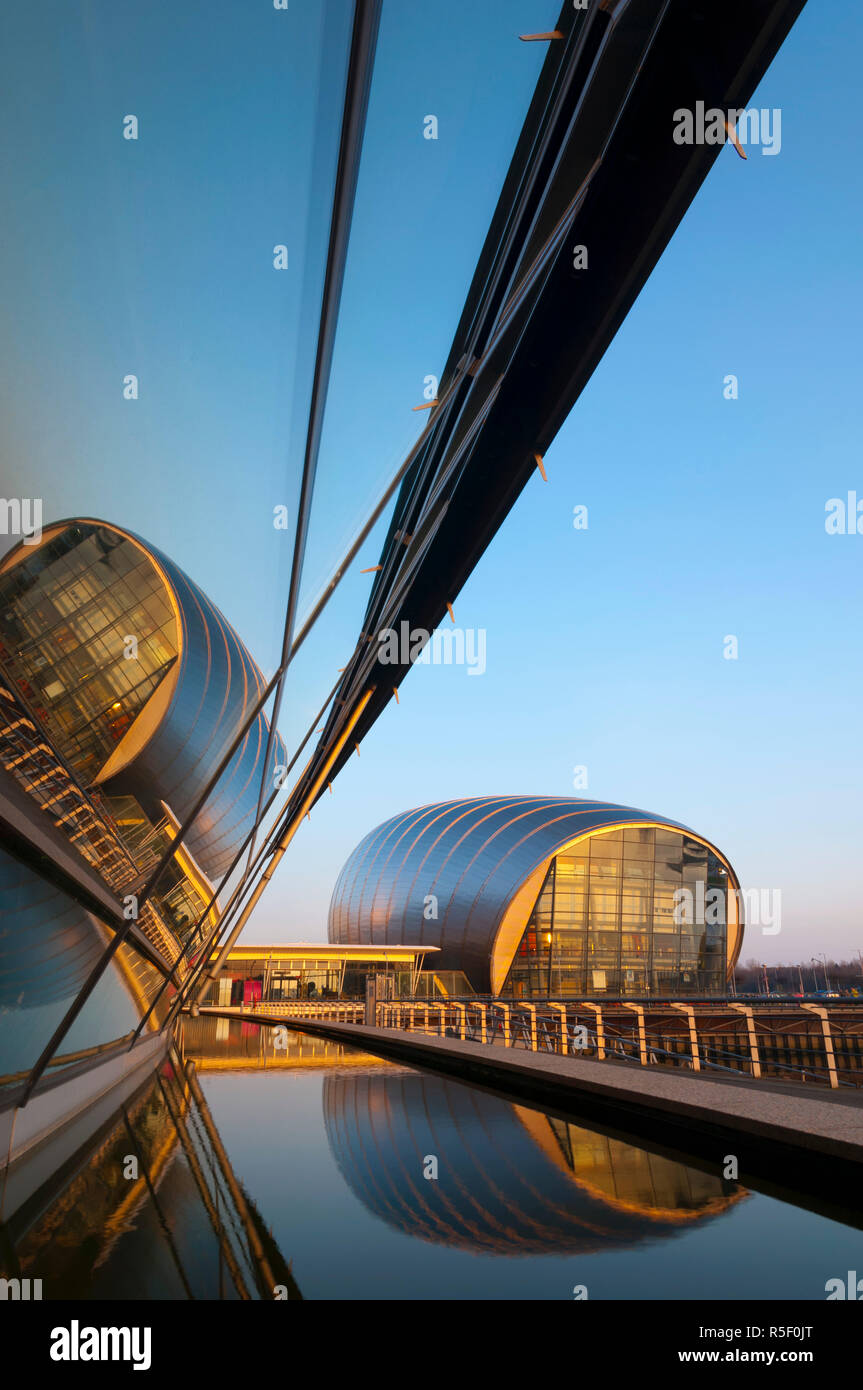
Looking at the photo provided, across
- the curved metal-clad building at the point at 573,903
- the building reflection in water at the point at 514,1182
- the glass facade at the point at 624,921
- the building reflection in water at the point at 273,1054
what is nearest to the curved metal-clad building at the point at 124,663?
the building reflection in water at the point at 514,1182

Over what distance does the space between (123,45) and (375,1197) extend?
4.82 m

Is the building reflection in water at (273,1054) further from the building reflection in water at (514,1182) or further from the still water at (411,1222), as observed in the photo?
the still water at (411,1222)

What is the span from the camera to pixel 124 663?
14.7ft

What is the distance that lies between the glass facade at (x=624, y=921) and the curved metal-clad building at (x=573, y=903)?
6cm

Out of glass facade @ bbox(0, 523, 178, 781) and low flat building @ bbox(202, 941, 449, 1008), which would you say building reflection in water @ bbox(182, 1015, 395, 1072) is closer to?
glass facade @ bbox(0, 523, 178, 781)

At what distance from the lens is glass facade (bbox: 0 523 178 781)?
311 centimetres

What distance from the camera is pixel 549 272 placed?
3.14 metres

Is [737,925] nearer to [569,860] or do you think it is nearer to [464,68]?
[569,860]

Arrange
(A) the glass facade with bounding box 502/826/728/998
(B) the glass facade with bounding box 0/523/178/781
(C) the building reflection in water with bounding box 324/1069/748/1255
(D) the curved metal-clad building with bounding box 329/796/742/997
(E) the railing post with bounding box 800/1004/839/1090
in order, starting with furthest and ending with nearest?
(D) the curved metal-clad building with bounding box 329/796/742/997
(A) the glass facade with bounding box 502/826/728/998
(E) the railing post with bounding box 800/1004/839/1090
(C) the building reflection in water with bounding box 324/1069/748/1255
(B) the glass facade with bounding box 0/523/178/781

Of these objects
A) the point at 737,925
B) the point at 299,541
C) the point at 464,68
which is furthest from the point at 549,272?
the point at 737,925

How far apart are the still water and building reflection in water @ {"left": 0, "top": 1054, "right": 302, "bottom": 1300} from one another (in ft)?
0.04

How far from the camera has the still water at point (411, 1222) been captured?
117 inches

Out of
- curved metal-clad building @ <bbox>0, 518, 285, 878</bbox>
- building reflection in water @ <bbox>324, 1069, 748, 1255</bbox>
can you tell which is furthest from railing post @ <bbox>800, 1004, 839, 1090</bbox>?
curved metal-clad building @ <bbox>0, 518, 285, 878</bbox>
